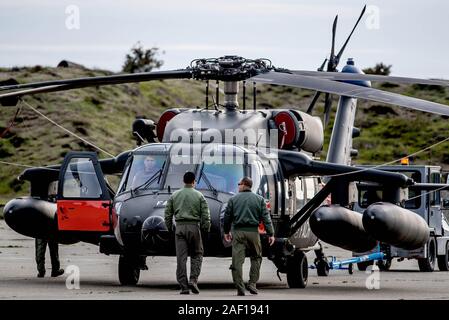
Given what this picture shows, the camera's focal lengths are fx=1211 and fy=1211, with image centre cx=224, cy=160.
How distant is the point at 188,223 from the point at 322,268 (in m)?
7.88

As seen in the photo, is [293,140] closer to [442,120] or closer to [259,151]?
[259,151]

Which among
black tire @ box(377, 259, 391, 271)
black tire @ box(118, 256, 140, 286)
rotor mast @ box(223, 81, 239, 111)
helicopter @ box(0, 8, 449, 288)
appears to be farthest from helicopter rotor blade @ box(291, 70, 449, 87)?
black tire @ box(377, 259, 391, 271)

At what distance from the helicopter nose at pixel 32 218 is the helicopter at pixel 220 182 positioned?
0.06 ft

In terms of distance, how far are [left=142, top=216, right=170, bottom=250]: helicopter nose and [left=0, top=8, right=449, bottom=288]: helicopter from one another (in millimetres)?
22

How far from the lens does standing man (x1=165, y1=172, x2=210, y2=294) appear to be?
758 inches

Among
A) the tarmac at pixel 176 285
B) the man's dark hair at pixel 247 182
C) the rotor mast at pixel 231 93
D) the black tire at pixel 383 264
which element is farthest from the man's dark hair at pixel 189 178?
the black tire at pixel 383 264

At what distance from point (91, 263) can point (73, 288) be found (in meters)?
8.45

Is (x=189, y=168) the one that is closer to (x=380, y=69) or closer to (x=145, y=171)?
(x=145, y=171)

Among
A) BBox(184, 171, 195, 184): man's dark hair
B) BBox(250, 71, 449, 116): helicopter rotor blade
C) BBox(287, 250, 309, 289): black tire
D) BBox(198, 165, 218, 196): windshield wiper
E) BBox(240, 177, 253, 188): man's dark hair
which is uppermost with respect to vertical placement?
BBox(250, 71, 449, 116): helicopter rotor blade

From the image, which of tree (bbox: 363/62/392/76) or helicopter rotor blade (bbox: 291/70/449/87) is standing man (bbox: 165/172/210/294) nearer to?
helicopter rotor blade (bbox: 291/70/449/87)

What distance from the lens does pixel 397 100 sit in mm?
18969

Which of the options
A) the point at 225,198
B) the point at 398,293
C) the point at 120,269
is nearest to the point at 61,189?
the point at 120,269

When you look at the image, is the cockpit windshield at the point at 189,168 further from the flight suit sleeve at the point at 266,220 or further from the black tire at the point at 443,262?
the black tire at the point at 443,262

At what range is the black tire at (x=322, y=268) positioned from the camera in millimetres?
26516
